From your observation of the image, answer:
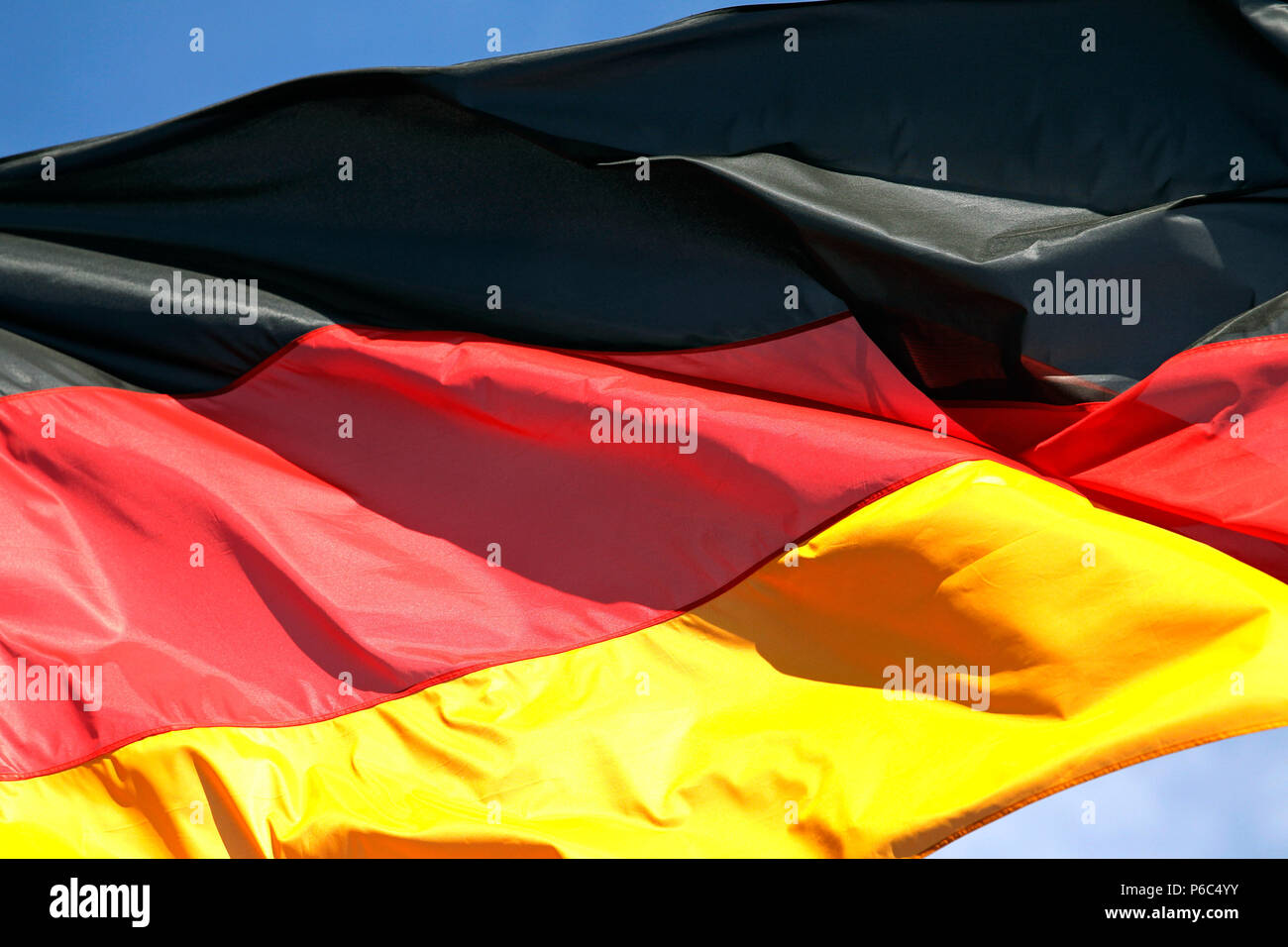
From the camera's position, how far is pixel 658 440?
443cm

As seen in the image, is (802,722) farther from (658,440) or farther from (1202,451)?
(1202,451)

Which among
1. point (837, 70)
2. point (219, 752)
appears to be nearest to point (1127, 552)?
point (837, 70)

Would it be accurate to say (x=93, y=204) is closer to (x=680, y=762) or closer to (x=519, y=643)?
(x=519, y=643)

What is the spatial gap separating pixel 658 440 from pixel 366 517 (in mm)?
997

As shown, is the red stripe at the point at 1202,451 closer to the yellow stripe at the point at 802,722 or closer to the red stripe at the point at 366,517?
the yellow stripe at the point at 802,722

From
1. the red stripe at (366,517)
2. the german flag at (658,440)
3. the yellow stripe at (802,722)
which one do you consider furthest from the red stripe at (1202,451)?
the red stripe at (366,517)

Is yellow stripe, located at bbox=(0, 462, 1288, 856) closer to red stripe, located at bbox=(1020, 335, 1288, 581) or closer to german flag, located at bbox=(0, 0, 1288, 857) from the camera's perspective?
german flag, located at bbox=(0, 0, 1288, 857)

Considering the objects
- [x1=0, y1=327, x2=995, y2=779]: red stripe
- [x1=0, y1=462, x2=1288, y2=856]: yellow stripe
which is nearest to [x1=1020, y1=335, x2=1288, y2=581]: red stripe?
[x1=0, y1=462, x2=1288, y2=856]: yellow stripe

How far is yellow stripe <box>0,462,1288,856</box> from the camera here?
334 cm

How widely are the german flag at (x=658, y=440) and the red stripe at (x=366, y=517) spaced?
0.01m

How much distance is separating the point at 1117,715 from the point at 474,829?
1613 mm

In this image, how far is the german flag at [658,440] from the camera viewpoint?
3.61m

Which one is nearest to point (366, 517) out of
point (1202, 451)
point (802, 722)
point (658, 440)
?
point (658, 440)

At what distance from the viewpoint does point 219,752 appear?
149 inches
